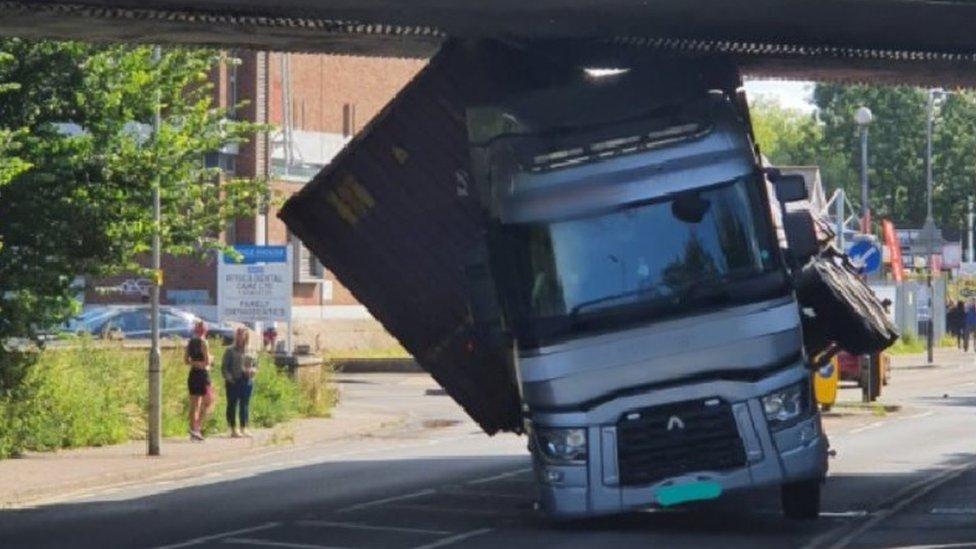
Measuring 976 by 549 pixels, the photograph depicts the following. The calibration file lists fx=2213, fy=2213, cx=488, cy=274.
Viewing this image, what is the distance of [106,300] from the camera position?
62406mm

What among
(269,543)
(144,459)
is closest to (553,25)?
(269,543)

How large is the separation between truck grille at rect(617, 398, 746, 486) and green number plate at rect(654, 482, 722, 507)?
0.11 m

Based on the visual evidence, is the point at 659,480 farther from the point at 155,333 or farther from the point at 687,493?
the point at 155,333

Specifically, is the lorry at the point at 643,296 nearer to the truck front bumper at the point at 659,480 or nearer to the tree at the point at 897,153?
the truck front bumper at the point at 659,480

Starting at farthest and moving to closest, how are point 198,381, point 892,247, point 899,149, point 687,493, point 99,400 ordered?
point 899,149, point 892,247, point 99,400, point 198,381, point 687,493

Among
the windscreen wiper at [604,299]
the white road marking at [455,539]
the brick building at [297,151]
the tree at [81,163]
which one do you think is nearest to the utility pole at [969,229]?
the brick building at [297,151]

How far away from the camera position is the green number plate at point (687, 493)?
1722 cm

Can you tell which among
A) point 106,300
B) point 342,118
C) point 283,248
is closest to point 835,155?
point 342,118

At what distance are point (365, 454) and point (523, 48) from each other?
1113 centimetres

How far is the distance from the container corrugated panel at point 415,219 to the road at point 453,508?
1711mm

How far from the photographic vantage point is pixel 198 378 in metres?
32.6

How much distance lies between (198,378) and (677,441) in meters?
16.3

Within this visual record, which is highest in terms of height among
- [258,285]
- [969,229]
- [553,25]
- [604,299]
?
[969,229]

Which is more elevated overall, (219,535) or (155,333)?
(155,333)
